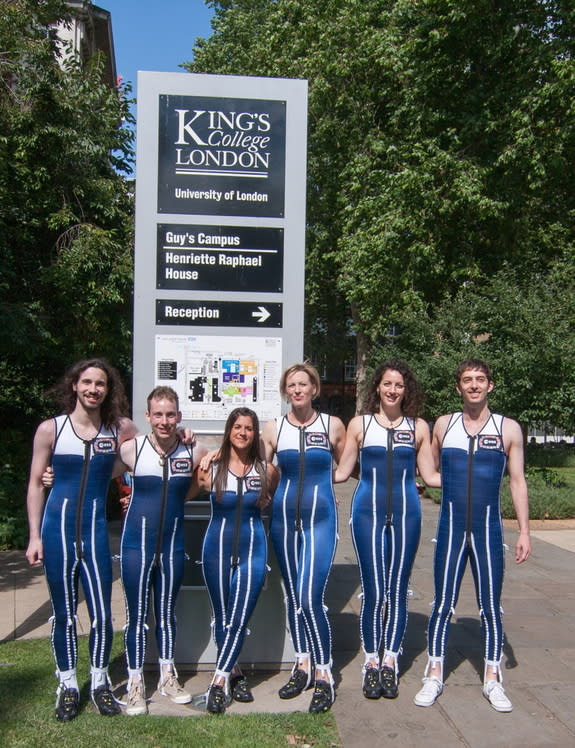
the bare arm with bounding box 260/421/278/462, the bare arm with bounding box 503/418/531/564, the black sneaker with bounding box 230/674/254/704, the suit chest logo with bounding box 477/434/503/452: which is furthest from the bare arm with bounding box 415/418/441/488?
the black sneaker with bounding box 230/674/254/704

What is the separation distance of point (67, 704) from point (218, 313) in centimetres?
242

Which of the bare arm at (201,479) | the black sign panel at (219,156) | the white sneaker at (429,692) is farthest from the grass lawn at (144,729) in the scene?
the black sign panel at (219,156)

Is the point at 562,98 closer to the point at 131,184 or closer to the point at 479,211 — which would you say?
the point at 479,211

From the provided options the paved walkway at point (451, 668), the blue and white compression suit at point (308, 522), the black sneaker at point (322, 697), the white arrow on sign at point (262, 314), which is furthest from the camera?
the white arrow on sign at point (262, 314)

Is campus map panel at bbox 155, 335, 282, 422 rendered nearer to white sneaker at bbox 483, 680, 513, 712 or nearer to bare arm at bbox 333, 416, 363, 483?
bare arm at bbox 333, 416, 363, 483

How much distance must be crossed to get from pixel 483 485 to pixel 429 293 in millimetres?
16937

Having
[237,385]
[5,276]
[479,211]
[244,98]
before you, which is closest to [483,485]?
[237,385]

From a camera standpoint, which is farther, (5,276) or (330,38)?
(330,38)

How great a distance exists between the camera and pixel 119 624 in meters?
6.05

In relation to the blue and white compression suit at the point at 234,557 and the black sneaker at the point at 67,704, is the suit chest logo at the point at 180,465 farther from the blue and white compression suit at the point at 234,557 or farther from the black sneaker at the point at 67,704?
the black sneaker at the point at 67,704

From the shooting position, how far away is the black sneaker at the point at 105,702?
4.20 metres

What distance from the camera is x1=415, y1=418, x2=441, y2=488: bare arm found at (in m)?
4.61

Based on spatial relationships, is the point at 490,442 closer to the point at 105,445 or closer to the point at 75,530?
the point at 105,445

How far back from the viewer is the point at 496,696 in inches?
175
